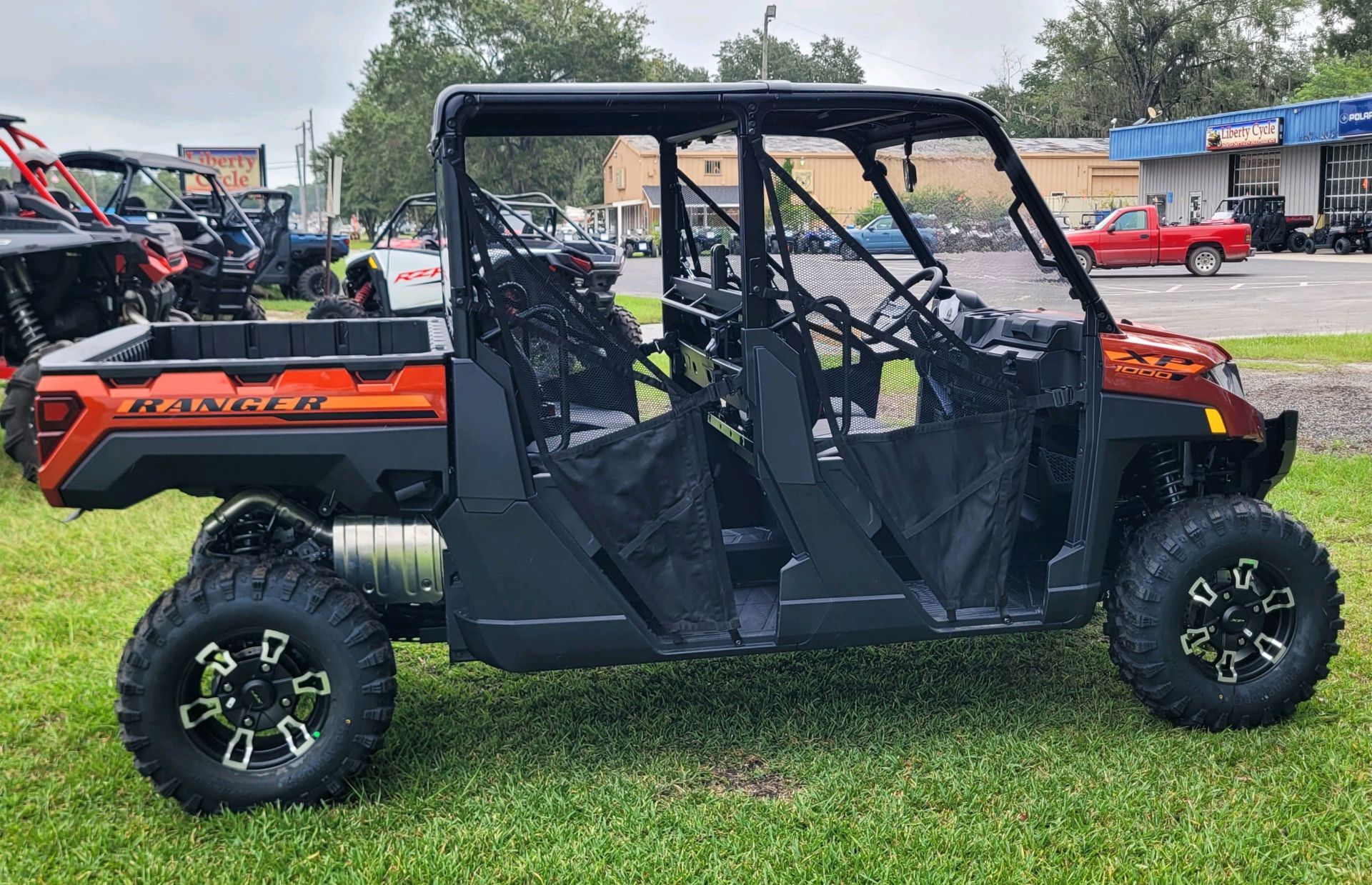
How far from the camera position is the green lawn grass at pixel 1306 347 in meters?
12.7

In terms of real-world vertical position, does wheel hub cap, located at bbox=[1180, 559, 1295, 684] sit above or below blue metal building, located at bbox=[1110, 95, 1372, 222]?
below

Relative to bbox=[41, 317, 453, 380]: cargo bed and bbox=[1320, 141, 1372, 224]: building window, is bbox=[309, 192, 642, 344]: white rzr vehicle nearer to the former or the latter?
bbox=[41, 317, 453, 380]: cargo bed

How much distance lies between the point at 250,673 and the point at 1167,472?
10.1 feet

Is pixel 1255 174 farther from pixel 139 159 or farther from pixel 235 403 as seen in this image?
pixel 235 403

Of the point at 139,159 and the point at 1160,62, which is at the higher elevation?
the point at 1160,62

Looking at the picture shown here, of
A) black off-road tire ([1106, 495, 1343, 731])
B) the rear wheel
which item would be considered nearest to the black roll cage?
black off-road tire ([1106, 495, 1343, 731])

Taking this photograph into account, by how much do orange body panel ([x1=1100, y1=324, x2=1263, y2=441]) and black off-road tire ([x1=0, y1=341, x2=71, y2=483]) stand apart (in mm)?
4798

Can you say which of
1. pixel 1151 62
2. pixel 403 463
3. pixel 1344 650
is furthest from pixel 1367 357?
pixel 1151 62

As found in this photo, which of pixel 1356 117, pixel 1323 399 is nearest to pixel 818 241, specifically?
pixel 1323 399

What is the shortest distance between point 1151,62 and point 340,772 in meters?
69.1

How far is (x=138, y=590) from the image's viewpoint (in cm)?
585

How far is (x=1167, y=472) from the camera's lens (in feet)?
14.2

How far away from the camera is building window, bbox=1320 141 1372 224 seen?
123 feet

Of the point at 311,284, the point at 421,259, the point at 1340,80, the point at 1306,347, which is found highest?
the point at 1340,80
